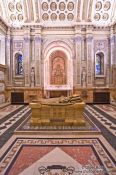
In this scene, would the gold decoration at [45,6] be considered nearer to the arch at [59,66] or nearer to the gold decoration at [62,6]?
the gold decoration at [62,6]

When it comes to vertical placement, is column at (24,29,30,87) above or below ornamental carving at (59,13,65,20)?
below

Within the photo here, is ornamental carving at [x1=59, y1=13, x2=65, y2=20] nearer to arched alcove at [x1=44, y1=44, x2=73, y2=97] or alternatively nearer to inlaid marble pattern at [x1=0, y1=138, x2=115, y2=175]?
arched alcove at [x1=44, y1=44, x2=73, y2=97]

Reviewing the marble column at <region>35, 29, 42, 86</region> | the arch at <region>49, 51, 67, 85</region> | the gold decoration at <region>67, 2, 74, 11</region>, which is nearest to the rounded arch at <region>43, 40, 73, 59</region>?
the marble column at <region>35, 29, 42, 86</region>

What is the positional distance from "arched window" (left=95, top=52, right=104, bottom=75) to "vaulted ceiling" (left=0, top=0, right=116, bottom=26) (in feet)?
7.25

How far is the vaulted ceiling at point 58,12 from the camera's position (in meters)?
16.4

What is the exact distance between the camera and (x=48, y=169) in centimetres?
401

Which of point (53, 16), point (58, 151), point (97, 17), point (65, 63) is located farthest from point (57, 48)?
point (58, 151)

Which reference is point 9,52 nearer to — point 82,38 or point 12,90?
point 12,90

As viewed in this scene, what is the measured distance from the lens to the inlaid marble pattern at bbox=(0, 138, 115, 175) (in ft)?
13.3

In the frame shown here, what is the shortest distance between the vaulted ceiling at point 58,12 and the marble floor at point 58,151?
438 inches

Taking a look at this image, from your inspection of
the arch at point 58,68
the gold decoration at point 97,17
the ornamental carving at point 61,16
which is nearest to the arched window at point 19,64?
the arch at point 58,68

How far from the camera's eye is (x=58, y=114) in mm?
7922

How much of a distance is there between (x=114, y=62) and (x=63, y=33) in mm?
4094

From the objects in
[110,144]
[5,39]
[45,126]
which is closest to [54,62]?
[5,39]
